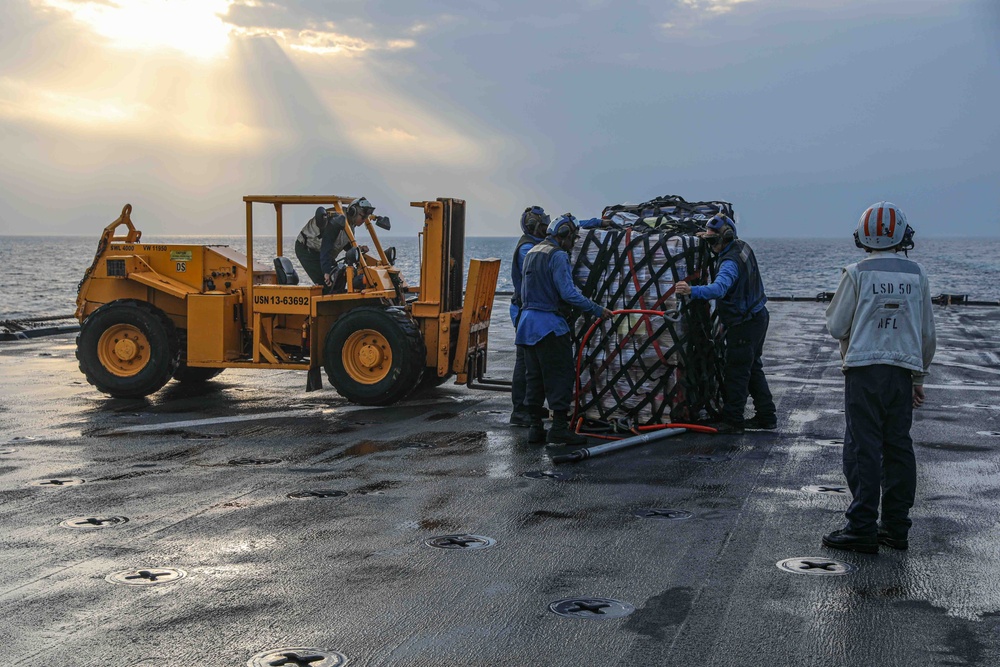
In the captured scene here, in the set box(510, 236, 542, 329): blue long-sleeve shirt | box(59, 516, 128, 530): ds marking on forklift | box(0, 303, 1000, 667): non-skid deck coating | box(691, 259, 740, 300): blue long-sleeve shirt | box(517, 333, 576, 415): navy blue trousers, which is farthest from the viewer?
box(510, 236, 542, 329): blue long-sleeve shirt

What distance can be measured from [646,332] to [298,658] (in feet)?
19.9

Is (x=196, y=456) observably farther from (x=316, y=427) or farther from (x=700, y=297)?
(x=700, y=297)

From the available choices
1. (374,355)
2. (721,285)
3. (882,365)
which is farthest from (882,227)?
(374,355)

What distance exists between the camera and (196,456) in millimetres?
9039

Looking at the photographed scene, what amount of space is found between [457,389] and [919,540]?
24.4ft

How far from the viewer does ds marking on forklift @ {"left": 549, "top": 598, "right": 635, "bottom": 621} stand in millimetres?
5102

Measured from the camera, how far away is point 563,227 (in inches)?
372

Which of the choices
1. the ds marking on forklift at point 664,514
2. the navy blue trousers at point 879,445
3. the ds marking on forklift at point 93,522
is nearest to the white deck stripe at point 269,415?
the ds marking on forklift at point 93,522

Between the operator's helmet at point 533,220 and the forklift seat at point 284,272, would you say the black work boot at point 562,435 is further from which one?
the forklift seat at point 284,272

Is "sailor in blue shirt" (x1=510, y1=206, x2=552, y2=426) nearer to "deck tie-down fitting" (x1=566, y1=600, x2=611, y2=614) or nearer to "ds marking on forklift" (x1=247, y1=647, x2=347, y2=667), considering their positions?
"deck tie-down fitting" (x1=566, y1=600, x2=611, y2=614)

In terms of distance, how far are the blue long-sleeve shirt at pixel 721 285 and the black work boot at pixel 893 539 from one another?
11.7 feet

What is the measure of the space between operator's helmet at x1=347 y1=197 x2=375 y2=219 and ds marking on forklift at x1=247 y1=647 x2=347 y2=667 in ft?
26.6

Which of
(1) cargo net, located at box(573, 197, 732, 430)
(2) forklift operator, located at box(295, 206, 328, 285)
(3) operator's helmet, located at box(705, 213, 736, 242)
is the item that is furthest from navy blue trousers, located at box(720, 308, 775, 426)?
(2) forklift operator, located at box(295, 206, 328, 285)

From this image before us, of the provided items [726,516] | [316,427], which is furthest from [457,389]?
[726,516]
